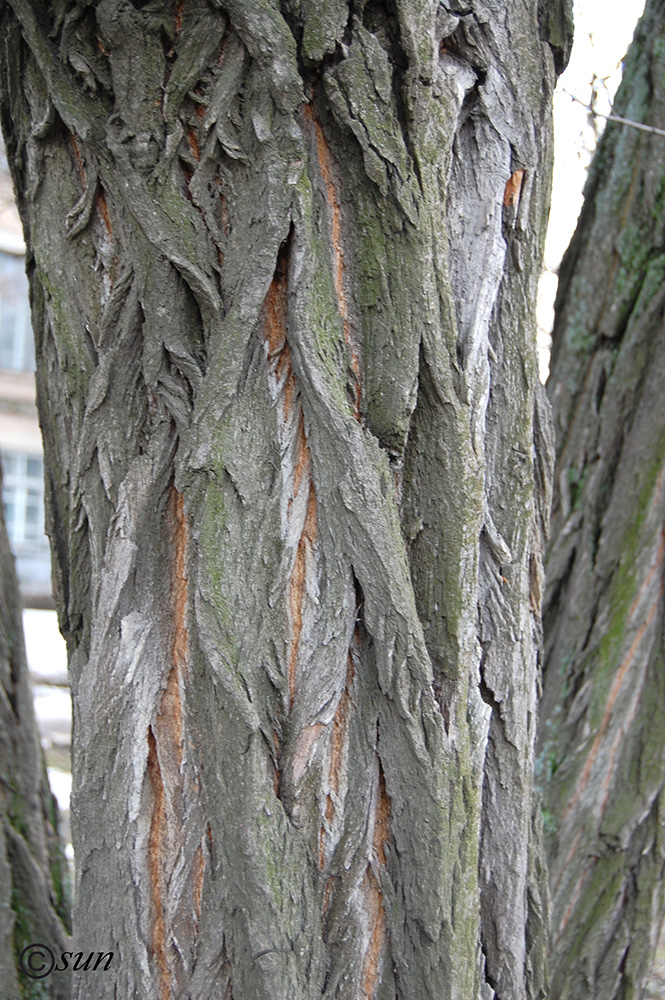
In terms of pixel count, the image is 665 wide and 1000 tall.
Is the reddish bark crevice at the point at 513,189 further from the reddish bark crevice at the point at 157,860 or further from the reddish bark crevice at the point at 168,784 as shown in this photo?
the reddish bark crevice at the point at 157,860

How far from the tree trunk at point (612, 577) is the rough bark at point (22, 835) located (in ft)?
4.88

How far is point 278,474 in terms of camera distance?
142 centimetres

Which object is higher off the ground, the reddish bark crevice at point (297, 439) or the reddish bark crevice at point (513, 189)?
the reddish bark crevice at point (513, 189)

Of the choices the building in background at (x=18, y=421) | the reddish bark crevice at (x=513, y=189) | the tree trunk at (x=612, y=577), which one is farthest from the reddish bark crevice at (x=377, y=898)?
the building in background at (x=18, y=421)

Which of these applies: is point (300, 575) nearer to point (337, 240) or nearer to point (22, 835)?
point (337, 240)

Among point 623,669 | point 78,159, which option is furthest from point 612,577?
point 78,159

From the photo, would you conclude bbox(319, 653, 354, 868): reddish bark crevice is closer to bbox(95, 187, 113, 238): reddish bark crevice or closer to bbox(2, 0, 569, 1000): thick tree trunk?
bbox(2, 0, 569, 1000): thick tree trunk

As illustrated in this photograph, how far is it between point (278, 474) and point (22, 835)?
109cm

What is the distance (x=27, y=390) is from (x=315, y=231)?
18.6 metres

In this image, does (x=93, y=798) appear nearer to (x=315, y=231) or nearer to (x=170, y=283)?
(x=170, y=283)

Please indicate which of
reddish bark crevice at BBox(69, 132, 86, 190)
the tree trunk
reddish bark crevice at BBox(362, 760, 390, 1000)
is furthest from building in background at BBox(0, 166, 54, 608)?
reddish bark crevice at BBox(362, 760, 390, 1000)

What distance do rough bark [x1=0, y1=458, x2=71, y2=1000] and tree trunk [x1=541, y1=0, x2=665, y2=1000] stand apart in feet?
4.88

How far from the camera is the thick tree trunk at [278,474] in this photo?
4.55 ft

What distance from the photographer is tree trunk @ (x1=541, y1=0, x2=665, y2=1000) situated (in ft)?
8.21
